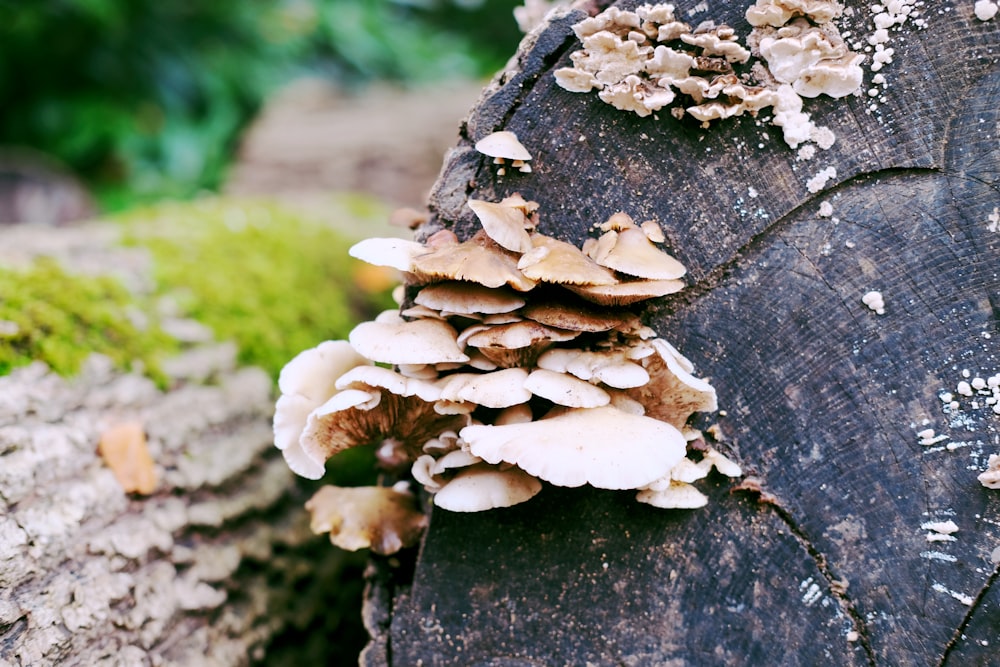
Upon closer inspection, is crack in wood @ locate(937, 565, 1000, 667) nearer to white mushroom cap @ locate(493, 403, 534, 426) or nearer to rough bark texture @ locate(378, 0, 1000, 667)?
rough bark texture @ locate(378, 0, 1000, 667)

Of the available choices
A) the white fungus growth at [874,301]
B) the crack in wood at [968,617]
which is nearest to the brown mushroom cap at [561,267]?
the white fungus growth at [874,301]

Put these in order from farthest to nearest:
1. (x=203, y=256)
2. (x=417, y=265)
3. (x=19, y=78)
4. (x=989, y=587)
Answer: (x=19, y=78)
(x=203, y=256)
(x=989, y=587)
(x=417, y=265)

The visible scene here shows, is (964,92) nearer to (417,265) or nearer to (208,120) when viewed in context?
A: (417,265)

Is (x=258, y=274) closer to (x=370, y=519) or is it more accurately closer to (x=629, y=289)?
(x=370, y=519)

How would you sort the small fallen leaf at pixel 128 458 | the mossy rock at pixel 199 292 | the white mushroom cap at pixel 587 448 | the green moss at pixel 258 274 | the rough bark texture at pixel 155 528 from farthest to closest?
the green moss at pixel 258 274
the mossy rock at pixel 199 292
the small fallen leaf at pixel 128 458
the rough bark texture at pixel 155 528
the white mushroom cap at pixel 587 448

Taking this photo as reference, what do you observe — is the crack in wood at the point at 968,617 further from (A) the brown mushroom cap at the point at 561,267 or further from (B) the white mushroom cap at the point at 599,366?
(A) the brown mushroom cap at the point at 561,267

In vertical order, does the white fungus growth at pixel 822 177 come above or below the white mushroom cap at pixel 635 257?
above

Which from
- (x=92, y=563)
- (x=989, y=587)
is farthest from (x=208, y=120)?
(x=989, y=587)
